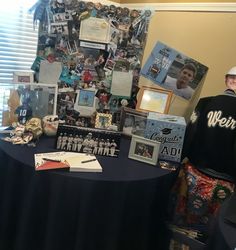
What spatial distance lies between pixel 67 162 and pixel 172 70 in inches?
41.6

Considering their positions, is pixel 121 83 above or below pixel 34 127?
above

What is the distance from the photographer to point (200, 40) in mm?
2021

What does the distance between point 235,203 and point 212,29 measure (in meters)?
1.15

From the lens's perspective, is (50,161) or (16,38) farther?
(16,38)

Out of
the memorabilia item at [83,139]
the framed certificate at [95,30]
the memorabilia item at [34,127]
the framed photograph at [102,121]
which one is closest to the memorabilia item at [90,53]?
the framed certificate at [95,30]

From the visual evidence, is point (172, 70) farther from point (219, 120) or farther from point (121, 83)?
point (219, 120)

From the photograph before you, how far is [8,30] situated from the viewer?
2096mm

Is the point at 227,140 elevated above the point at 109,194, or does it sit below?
above

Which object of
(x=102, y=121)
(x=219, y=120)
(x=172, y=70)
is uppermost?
(x=172, y=70)

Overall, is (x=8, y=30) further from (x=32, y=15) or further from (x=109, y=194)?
(x=109, y=194)

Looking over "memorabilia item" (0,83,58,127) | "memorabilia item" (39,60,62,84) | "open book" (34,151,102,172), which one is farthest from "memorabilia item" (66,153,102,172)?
"memorabilia item" (39,60,62,84)

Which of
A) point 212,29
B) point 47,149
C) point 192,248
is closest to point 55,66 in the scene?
point 47,149

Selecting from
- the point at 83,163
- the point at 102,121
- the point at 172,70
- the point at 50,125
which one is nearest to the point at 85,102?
the point at 102,121

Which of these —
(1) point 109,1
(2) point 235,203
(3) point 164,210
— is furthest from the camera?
(1) point 109,1
